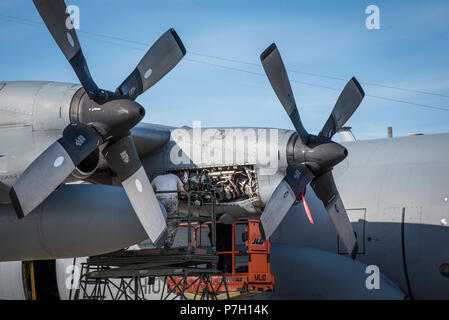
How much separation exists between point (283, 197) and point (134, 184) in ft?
8.62

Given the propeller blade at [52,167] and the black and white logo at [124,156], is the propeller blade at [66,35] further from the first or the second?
the black and white logo at [124,156]

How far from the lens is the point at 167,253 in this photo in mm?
10516

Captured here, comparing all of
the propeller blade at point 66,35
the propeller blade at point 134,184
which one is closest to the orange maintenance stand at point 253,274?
the propeller blade at point 134,184

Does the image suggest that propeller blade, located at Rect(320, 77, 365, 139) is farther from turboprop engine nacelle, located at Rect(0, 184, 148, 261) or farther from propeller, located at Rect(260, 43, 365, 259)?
turboprop engine nacelle, located at Rect(0, 184, 148, 261)

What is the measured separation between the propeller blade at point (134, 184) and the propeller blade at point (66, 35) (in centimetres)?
91

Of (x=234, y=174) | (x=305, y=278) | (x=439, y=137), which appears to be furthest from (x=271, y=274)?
(x=439, y=137)

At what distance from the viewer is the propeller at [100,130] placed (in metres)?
7.55

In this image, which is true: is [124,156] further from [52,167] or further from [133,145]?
[52,167]

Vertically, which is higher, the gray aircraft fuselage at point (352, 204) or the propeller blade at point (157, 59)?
the propeller blade at point (157, 59)

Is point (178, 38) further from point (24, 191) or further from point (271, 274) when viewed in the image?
point (271, 274)

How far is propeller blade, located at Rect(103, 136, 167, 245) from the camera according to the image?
8859mm

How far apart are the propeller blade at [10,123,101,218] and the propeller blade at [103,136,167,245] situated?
2.24 ft

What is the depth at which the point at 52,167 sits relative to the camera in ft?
25.0

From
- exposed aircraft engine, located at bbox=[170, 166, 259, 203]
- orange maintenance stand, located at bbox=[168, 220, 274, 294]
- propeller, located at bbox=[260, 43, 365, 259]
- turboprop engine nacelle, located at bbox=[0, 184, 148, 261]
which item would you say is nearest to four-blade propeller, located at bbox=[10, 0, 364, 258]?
propeller, located at bbox=[260, 43, 365, 259]
